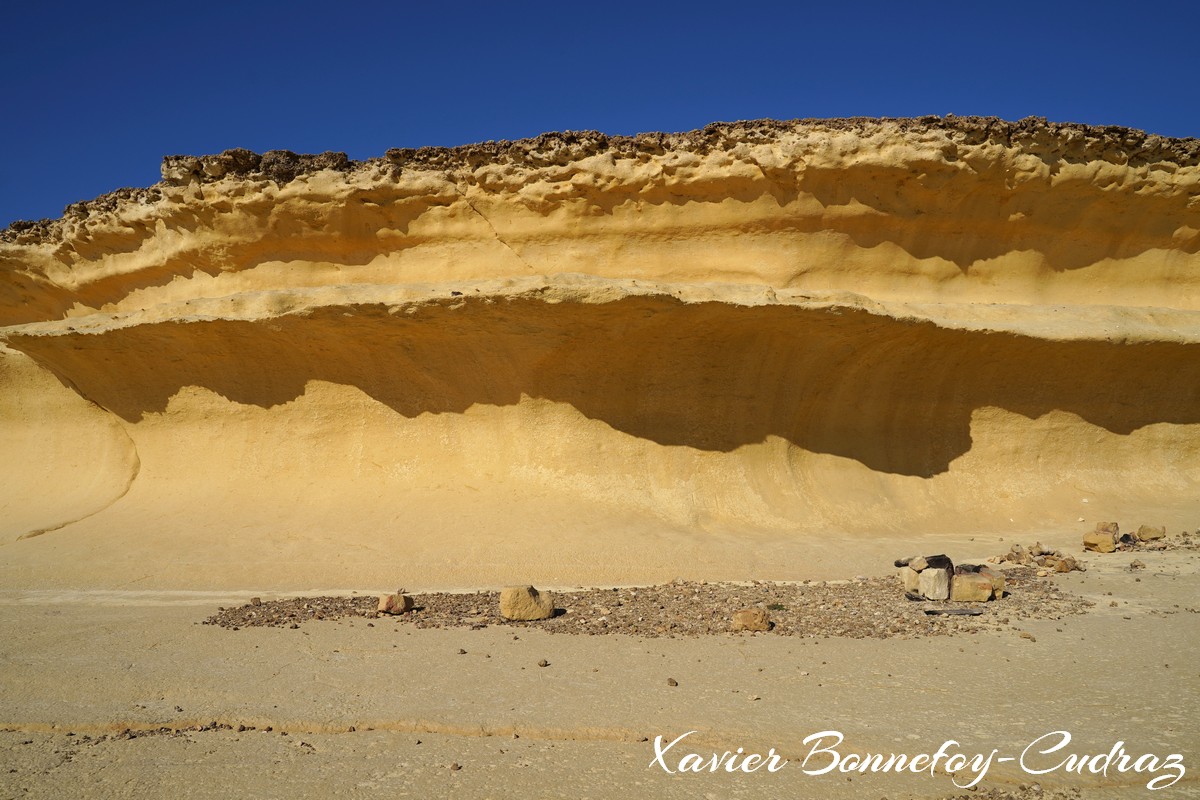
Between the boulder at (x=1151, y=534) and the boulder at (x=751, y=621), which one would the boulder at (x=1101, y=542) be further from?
the boulder at (x=751, y=621)

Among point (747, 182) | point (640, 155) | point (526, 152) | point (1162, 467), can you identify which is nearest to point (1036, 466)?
point (1162, 467)

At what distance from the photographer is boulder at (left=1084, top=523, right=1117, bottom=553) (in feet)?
23.1

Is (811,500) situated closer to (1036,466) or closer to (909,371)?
(909,371)

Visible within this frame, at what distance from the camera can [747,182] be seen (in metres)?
8.14

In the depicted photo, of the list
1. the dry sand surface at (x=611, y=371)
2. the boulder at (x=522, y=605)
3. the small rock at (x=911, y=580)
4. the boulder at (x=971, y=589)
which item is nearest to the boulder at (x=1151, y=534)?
the dry sand surface at (x=611, y=371)

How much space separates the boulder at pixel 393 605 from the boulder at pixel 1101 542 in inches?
231

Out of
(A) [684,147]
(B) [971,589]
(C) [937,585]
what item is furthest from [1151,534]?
(A) [684,147]

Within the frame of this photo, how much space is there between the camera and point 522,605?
5.09 meters

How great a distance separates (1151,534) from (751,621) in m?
5.13

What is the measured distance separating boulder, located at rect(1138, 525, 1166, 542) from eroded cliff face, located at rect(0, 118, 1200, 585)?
849 millimetres

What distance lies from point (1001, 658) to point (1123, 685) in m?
0.55

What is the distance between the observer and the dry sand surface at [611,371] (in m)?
7.23

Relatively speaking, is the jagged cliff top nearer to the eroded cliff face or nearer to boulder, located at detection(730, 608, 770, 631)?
the eroded cliff face

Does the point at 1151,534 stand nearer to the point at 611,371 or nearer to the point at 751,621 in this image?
the point at 751,621
